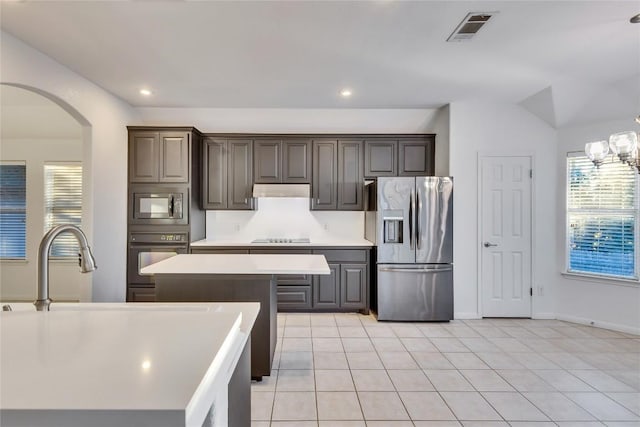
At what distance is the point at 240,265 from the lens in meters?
2.72

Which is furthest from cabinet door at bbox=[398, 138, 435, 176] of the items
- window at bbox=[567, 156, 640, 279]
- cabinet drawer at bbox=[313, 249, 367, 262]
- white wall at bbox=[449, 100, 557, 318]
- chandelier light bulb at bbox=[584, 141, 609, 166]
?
chandelier light bulb at bbox=[584, 141, 609, 166]

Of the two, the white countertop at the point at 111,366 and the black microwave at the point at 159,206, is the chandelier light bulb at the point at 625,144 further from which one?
the black microwave at the point at 159,206

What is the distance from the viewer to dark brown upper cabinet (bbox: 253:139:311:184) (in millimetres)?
4645

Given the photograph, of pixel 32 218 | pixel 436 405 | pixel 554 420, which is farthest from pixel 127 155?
pixel 554 420

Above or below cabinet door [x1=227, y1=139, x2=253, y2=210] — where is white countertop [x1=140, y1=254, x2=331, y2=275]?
below

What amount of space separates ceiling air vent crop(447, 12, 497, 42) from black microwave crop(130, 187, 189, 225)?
348cm

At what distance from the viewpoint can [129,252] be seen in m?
4.25

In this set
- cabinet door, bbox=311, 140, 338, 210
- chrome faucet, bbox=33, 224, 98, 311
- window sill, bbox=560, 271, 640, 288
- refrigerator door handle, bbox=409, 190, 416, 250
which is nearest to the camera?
chrome faucet, bbox=33, 224, 98, 311

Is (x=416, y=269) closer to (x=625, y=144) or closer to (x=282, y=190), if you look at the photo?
(x=282, y=190)

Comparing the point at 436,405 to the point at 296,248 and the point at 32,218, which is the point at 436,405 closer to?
the point at 296,248

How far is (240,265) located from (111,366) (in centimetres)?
208

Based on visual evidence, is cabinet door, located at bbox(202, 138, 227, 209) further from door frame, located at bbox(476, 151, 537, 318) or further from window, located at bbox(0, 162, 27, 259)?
door frame, located at bbox(476, 151, 537, 318)

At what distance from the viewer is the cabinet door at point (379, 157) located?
4668mm

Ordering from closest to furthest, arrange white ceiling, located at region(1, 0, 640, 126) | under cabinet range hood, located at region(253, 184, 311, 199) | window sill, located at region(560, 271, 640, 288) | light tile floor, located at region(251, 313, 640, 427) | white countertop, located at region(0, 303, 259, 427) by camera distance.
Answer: white countertop, located at region(0, 303, 259, 427) < light tile floor, located at region(251, 313, 640, 427) < white ceiling, located at region(1, 0, 640, 126) < window sill, located at region(560, 271, 640, 288) < under cabinet range hood, located at region(253, 184, 311, 199)
